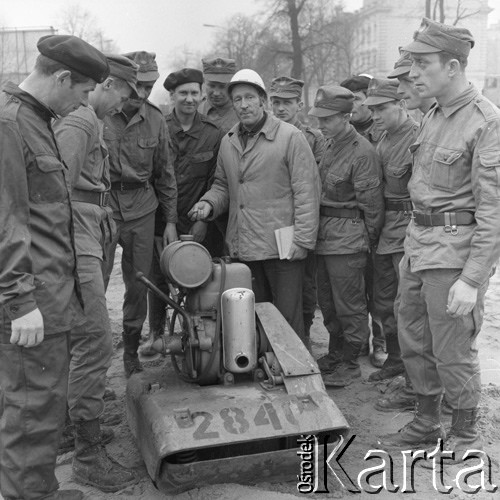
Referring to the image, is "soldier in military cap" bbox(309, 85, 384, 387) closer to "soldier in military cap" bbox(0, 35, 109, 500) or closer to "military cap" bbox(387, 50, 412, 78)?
"military cap" bbox(387, 50, 412, 78)

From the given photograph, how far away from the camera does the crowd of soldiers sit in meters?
2.93

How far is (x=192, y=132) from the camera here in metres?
5.36

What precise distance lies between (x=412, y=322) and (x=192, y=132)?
7.82ft

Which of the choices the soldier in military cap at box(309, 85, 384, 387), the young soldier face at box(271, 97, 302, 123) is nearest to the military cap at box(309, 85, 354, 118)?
the soldier in military cap at box(309, 85, 384, 387)

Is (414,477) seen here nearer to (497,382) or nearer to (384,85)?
(497,382)

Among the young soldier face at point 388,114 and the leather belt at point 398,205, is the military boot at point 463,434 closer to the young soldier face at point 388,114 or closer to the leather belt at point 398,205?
the leather belt at point 398,205

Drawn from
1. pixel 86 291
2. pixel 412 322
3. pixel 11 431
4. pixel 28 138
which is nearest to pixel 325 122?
pixel 412 322

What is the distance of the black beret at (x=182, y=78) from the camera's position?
5402mm

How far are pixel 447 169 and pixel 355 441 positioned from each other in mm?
1656

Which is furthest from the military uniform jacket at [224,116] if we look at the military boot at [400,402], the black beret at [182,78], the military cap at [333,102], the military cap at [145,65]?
the military boot at [400,402]

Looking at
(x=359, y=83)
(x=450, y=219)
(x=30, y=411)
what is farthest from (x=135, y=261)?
(x=359, y=83)

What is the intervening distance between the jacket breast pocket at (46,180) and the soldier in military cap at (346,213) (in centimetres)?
233

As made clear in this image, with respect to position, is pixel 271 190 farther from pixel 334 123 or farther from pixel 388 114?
pixel 388 114

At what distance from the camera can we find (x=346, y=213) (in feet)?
16.0
